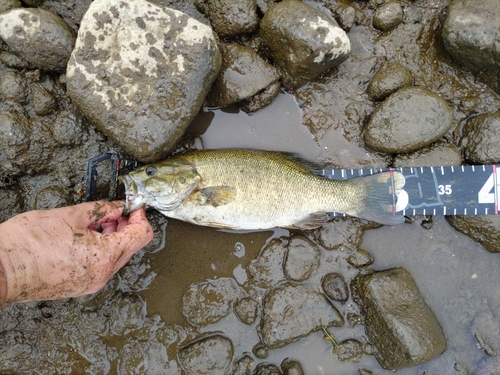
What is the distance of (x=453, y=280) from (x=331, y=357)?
1722mm

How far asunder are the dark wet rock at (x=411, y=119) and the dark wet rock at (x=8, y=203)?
13.7ft

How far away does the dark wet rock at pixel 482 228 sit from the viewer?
414 cm

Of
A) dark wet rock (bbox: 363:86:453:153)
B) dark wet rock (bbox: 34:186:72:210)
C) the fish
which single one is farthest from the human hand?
dark wet rock (bbox: 363:86:453:153)

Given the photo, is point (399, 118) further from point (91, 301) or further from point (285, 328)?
point (91, 301)

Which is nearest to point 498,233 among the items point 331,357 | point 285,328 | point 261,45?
point 331,357

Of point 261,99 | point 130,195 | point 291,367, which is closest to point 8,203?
point 130,195

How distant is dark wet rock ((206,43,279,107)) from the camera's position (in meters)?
4.07

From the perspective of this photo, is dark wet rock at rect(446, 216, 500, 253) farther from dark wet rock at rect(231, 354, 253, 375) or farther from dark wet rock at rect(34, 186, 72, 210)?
dark wet rock at rect(34, 186, 72, 210)

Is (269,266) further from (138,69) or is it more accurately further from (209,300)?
(138,69)

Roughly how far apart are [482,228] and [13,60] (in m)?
5.58

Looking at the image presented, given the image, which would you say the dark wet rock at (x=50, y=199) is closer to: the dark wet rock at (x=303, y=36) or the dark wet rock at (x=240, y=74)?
the dark wet rock at (x=240, y=74)

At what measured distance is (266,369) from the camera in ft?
13.7

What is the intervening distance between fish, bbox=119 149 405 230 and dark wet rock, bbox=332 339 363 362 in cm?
145

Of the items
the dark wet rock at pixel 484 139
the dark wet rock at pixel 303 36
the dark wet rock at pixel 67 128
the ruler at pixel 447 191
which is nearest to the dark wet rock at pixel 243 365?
the ruler at pixel 447 191
